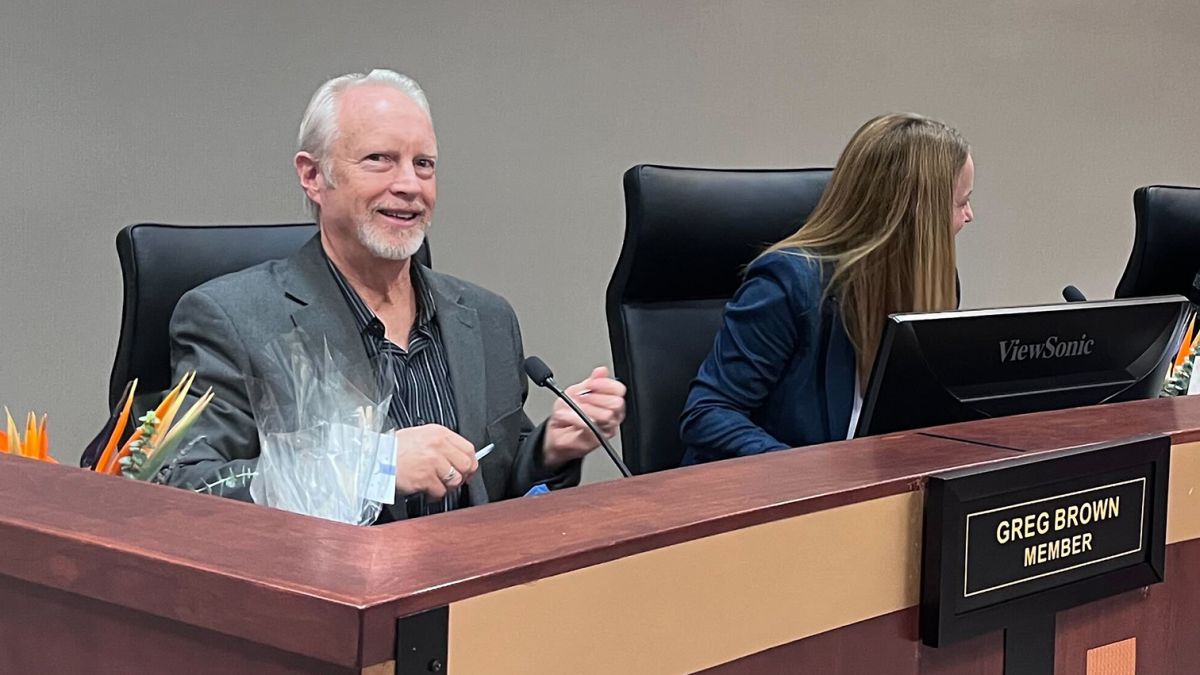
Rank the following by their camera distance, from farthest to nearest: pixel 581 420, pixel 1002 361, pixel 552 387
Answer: pixel 581 420 → pixel 552 387 → pixel 1002 361

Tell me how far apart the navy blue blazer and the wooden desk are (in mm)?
1091

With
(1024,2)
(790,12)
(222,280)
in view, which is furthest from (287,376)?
(1024,2)

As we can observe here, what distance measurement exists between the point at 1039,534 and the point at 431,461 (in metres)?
0.53

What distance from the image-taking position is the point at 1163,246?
8.52 ft

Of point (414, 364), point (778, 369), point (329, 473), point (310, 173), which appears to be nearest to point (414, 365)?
point (414, 364)

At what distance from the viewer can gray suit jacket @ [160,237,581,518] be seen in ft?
5.00

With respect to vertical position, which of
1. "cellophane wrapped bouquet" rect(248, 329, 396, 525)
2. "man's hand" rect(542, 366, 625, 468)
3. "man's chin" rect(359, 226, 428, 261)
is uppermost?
"man's chin" rect(359, 226, 428, 261)

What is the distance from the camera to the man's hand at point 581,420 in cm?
147

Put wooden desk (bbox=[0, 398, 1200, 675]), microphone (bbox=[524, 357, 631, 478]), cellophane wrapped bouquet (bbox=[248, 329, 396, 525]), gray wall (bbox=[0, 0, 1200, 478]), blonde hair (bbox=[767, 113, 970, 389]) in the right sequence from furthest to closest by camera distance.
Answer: gray wall (bbox=[0, 0, 1200, 478])
blonde hair (bbox=[767, 113, 970, 389])
microphone (bbox=[524, 357, 631, 478])
cellophane wrapped bouquet (bbox=[248, 329, 396, 525])
wooden desk (bbox=[0, 398, 1200, 675])

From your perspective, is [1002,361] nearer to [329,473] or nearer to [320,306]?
[329,473]

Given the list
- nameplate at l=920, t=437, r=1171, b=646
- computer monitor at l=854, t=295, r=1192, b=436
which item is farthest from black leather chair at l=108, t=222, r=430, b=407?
nameplate at l=920, t=437, r=1171, b=646

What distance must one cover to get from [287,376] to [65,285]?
1446 millimetres

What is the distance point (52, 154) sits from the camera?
96.0 inches

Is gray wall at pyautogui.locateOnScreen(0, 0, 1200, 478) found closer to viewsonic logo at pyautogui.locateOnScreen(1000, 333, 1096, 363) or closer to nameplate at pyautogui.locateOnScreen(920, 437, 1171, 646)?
viewsonic logo at pyautogui.locateOnScreen(1000, 333, 1096, 363)
